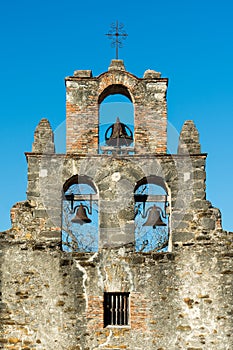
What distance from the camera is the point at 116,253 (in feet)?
39.7

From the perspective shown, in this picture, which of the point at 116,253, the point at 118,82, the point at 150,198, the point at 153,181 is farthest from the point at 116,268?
the point at 118,82

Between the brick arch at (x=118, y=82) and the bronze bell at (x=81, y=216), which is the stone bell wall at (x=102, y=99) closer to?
the brick arch at (x=118, y=82)

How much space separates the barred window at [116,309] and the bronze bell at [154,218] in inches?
57.8

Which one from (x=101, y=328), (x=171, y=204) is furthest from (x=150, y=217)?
(x=101, y=328)

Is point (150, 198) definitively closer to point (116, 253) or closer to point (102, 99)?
point (116, 253)

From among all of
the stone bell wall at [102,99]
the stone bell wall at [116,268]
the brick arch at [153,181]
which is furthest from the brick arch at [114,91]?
the brick arch at [153,181]

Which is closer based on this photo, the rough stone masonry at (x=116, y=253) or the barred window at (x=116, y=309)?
the rough stone masonry at (x=116, y=253)

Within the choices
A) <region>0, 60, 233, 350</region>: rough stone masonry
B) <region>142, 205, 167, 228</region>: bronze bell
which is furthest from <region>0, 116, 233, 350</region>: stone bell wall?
<region>142, 205, 167, 228</region>: bronze bell

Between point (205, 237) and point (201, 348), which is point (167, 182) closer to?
point (205, 237)

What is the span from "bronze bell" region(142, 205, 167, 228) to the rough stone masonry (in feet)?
0.88

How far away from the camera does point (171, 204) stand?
12383 mm

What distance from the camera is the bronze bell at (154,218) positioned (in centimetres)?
1257

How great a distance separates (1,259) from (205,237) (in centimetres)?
367

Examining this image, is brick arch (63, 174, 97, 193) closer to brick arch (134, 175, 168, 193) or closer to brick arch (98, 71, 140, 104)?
brick arch (134, 175, 168, 193)
